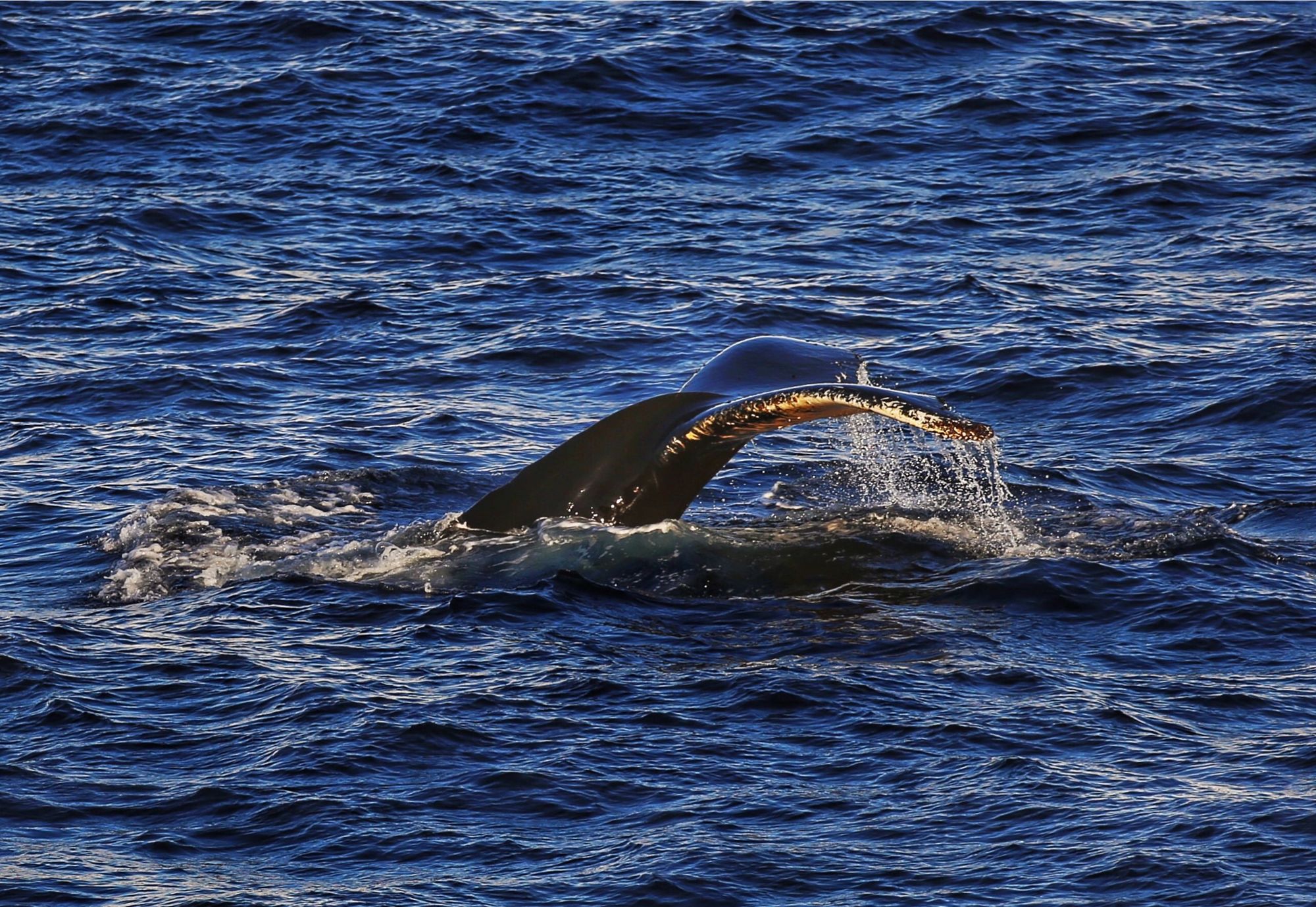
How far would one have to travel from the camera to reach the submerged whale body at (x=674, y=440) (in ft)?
35.5

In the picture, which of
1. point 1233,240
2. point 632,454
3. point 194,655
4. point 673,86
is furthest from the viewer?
point 673,86

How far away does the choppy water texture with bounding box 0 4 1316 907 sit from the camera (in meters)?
8.55

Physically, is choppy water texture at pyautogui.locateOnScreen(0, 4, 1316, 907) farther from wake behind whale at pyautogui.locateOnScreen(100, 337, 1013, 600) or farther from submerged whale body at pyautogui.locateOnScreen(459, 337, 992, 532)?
submerged whale body at pyautogui.locateOnScreen(459, 337, 992, 532)

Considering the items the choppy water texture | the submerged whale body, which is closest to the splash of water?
the choppy water texture

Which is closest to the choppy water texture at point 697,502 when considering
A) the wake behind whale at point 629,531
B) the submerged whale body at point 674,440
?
the wake behind whale at point 629,531

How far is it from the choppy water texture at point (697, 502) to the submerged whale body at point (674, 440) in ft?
0.71

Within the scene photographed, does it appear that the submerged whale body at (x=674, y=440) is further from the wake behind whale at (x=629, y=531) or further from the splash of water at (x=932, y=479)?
the splash of water at (x=932, y=479)

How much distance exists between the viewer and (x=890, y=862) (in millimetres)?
8047

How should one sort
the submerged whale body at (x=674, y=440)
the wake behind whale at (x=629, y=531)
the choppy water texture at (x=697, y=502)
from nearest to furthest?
the choppy water texture at (x=697, y=502)
the submerged whale body at (x=674, y=440)
the wake behind whale at (x=629, y=531)

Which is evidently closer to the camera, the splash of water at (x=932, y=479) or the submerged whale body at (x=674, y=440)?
the submerged whale body at (x=674, y=440)

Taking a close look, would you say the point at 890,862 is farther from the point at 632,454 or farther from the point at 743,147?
the point at 743,147

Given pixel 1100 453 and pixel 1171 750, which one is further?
pixel 1100 453

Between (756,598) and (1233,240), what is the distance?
10840 mm

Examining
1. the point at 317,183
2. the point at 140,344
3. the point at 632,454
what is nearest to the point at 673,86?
the point at 317,183
